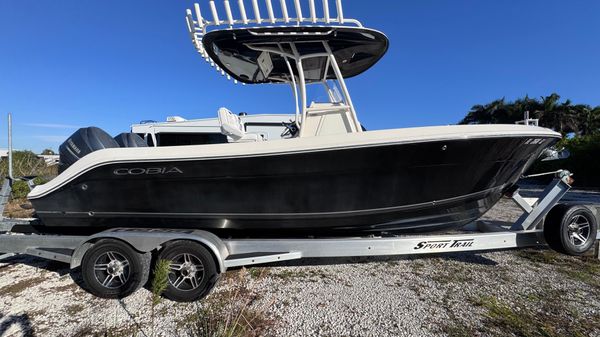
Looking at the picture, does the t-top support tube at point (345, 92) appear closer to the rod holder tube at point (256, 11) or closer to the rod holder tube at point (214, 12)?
the rod holder tube at point (256, 11)

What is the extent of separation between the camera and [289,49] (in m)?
3.35

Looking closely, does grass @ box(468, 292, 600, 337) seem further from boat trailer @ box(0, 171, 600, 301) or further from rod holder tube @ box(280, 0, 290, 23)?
rod holder tube @ box(280, 0, 290, 23)

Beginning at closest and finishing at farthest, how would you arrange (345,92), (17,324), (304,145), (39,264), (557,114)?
(17,324), (304,145), (345,92), (39,264), (557,114)

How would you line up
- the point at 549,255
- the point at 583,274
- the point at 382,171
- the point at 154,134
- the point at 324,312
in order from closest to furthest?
the point at 324,312, the point at 382,171, the point at 583,274, the point at 549,255, the point at 154,134

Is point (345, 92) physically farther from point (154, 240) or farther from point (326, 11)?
point (154, 240)

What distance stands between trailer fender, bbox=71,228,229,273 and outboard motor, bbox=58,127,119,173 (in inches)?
33.8

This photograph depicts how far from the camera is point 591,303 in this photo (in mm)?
2625

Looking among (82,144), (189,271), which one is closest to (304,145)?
(189,271)

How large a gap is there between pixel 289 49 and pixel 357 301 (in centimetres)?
246

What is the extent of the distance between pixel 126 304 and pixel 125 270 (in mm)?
291

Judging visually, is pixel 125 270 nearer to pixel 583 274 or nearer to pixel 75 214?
pixel 75 214

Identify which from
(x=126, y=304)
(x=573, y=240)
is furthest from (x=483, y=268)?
(x=126, y=304)

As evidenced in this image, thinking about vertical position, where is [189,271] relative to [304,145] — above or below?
below

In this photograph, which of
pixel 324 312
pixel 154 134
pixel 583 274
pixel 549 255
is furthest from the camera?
pixel 154 134
